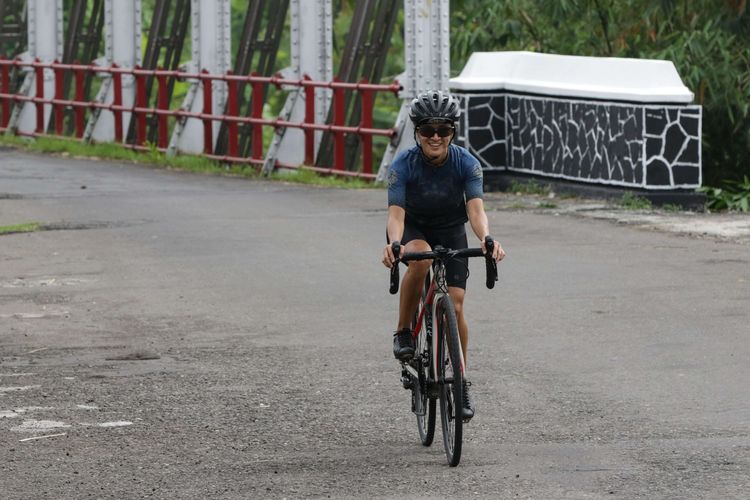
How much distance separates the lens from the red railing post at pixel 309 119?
23.5m

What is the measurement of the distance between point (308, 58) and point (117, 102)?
224 inches

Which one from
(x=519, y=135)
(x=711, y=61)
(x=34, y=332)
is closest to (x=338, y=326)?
(x=34, y=332)

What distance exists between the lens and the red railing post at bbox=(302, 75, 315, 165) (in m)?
23.5

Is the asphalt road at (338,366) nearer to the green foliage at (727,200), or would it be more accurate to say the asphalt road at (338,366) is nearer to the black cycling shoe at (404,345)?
the black cycling shoe at (404,345)

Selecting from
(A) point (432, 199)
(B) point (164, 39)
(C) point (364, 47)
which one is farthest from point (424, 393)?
(B) point (164, 39)

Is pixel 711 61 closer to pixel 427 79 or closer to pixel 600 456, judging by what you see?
pixel 427 79

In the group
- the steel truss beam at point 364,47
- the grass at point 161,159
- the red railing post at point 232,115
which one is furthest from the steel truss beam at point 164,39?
the steel truss beam at point 364,47

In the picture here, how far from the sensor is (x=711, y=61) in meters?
22.9

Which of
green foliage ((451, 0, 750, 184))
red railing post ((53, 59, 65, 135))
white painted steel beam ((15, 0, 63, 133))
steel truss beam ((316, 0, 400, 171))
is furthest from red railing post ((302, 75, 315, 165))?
white painted steel beam ((15, 0, 63, 133))

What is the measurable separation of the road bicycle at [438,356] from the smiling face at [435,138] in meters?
0.47

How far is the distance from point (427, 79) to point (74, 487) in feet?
48.8

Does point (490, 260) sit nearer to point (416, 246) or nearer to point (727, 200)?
point (416, 246)

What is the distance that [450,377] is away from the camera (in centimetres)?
761

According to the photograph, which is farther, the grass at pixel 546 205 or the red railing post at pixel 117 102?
the red railing post at pixel 117 102
